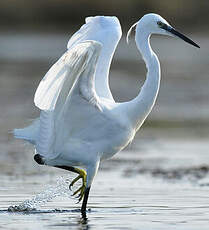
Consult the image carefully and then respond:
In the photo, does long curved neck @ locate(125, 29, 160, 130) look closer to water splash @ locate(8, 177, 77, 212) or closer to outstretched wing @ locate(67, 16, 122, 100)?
outstretched wing @ locate(67, 16, 122, 100)

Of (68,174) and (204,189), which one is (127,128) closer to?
(204,189)

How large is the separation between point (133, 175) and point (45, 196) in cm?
202

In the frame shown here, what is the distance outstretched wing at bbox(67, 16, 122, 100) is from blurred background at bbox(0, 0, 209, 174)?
2405 millimetres

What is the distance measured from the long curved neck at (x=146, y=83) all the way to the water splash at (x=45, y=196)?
1.35 m

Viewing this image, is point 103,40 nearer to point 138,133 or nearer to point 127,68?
point 138,133

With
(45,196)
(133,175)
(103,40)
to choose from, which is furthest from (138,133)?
(45,196)

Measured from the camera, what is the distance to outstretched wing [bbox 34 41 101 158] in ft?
27.1

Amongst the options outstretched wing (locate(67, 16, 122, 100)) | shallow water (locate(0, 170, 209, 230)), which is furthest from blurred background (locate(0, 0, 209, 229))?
outstretched wing (locate(67, 16, 122, 100))

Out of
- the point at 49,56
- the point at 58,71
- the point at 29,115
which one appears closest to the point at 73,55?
the point at 58,71

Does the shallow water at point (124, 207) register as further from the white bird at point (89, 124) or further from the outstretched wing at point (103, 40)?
the outstretched wing at point (103, 40)

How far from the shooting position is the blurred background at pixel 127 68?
1450 cm

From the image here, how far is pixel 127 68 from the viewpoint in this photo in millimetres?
27000

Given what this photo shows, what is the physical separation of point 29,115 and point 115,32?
290 inches

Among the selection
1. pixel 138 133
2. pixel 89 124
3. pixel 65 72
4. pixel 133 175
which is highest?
pixel 65 72
